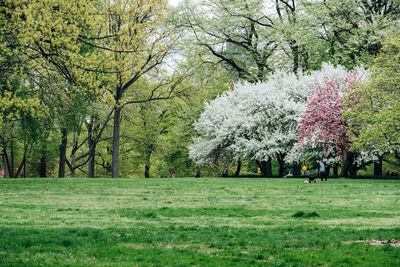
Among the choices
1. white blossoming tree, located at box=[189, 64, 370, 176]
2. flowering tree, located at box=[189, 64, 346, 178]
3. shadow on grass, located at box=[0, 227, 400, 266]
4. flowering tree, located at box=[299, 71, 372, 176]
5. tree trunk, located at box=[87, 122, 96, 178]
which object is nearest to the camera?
shadow on grass, located at box=[0, 227, 400, 266]

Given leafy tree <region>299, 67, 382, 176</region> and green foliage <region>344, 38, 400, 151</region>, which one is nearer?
green foliage <region>344, 38, 400, 151</region>

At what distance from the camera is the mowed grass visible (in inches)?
304

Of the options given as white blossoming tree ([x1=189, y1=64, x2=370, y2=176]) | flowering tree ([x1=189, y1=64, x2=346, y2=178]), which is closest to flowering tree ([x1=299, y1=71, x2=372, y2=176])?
white blossoming tree ([x1=189, y1=64, x2=370, y2=176])

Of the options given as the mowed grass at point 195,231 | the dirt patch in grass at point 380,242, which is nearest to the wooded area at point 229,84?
the mowed grass at point 195,231

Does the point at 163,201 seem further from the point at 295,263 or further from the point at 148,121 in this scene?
the point at 148,121

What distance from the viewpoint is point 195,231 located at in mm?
10594

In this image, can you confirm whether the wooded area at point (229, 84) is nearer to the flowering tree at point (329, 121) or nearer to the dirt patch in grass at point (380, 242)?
the flowering tree at point (329, 121)

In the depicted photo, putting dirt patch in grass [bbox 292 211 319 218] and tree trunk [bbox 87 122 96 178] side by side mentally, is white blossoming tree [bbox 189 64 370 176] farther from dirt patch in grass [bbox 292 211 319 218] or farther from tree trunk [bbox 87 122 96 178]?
dirt patch in grass [bbox 292 211 319 218]

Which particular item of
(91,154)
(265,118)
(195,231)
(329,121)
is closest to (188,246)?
(195,231)

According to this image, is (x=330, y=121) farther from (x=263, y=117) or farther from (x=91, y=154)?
(x=91, y=154)

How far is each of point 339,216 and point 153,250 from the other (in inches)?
275

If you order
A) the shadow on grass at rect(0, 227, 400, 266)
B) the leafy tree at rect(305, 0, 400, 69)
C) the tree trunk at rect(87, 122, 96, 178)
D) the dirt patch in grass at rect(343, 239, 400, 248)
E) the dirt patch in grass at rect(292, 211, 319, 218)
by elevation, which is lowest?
the shadow on grass at rect(0, 227, 400, 266)

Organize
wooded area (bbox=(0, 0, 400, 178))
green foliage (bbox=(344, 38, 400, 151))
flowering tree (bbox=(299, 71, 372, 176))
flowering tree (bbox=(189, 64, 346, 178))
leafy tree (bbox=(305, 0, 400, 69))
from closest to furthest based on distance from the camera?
wooded area (bbox=(0, 0, 400, 178)) < green foliage (bbox=(344, 38, 400, 151)) < flowering tree (bbox=(299, 71, 372, 176)) < flowering tree (bbox=(189, 64, 346, 178)) < leafy tree (bbox=(305, 0, 400, 69))

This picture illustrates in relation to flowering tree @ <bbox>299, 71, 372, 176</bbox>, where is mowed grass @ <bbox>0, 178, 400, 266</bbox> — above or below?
below
